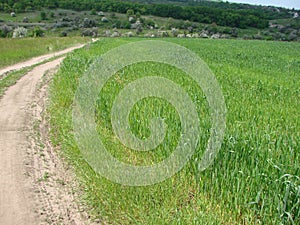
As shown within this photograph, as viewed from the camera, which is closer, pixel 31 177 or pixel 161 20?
pixel 31 177

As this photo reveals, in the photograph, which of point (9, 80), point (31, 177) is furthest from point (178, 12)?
point (31, 177)

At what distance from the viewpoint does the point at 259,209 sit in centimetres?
414

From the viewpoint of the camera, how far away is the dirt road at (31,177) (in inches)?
192

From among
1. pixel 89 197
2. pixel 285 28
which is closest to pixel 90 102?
pixel 89 197

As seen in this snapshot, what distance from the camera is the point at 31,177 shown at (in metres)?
6.02

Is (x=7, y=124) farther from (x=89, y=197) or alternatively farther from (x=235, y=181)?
(x=235, y=181)

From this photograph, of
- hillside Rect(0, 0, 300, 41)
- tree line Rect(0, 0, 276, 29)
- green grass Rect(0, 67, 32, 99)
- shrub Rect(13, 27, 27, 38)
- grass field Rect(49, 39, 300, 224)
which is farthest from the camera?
tree line Rect(0, 0, 276, 29)

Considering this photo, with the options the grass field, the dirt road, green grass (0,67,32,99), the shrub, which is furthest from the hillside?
the grass field

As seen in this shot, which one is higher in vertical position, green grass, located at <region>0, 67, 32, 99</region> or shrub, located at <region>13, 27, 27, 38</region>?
green grass, located at <region>0, 67, 32, 99</region>

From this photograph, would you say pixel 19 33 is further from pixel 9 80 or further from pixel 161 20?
pixel 161 20

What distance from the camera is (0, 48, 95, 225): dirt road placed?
192 inches

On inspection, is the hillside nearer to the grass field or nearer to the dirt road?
the dirt road

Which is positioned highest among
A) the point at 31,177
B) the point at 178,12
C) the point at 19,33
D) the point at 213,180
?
the point at 213,180

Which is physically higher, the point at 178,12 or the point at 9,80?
the point at 9,80
